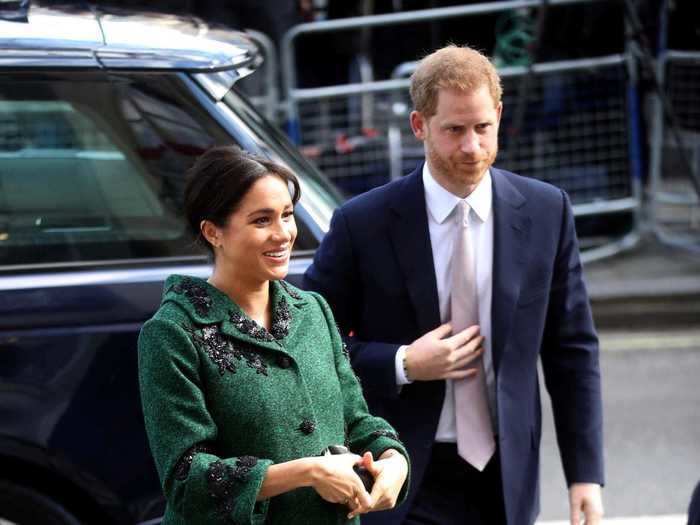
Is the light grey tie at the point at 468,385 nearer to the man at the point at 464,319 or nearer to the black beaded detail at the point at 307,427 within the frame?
the man at the point at 464,319

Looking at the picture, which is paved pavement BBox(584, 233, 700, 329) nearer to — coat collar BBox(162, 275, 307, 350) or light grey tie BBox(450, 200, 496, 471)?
light grey tie BBox(450, 200, 496, 471)

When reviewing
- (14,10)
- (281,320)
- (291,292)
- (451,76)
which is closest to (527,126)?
(14,10)

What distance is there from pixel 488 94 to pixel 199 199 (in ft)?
2.37

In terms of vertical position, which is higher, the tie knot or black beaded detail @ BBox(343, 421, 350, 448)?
the tie knot

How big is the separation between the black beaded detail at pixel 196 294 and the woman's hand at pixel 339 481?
34cm

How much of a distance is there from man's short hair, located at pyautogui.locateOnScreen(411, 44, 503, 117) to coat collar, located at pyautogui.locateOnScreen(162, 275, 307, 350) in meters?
0.64

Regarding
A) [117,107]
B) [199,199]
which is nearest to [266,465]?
[199,199]

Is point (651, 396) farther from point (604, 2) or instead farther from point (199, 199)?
point (199, 199)

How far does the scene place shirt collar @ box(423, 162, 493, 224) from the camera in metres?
2.96

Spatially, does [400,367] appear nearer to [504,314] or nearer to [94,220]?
[504,314]

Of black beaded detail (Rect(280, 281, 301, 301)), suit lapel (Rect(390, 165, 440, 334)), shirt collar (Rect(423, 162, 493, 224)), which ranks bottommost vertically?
suit lapel (Rect(390, 165, 440, 334))

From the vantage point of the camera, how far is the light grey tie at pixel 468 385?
2.91 meters

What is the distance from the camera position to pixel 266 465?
2279 millimetres

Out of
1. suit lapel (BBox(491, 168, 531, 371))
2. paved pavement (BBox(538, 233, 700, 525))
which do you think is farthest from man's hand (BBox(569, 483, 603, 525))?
paved pavement (BBox(538, 233, 700, 525))
